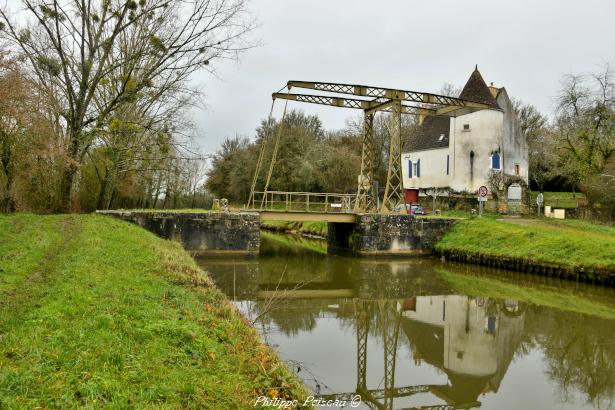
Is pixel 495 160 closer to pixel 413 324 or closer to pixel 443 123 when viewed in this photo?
pixel 443 123

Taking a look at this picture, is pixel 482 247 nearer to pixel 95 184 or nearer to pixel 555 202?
pixel 555 202

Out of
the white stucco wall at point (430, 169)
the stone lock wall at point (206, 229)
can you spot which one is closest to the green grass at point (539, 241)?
the white stucco wall at point (430, 169)

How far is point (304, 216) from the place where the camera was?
2208 centimetres

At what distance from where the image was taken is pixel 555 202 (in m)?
35.4

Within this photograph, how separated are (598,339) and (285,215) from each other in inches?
555

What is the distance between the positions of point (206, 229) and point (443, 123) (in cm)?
1895

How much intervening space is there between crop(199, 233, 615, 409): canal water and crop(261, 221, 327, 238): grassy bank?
15352 millimetres

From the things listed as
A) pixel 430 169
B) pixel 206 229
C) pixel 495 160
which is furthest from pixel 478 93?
pixel 206 229

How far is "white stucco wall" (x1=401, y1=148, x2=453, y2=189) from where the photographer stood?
3122cm


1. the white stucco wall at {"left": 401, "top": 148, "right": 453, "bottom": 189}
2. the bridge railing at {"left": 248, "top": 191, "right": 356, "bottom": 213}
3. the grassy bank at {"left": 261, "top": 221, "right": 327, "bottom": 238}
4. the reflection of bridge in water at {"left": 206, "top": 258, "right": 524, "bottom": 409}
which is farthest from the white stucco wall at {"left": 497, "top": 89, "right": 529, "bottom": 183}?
the reflection of bridge in water at {"left": 206, "top": 258, "right": 524, "bottom": 409}

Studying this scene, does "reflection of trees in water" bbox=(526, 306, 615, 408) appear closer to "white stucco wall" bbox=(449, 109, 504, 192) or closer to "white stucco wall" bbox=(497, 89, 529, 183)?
"white stucco wall" bbox=(449, 109, 504, 192)

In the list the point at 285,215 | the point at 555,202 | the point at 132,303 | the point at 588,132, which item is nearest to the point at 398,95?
the point at 285,215

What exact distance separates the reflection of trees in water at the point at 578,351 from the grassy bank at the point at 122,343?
451 centimetres

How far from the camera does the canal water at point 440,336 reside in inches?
273
